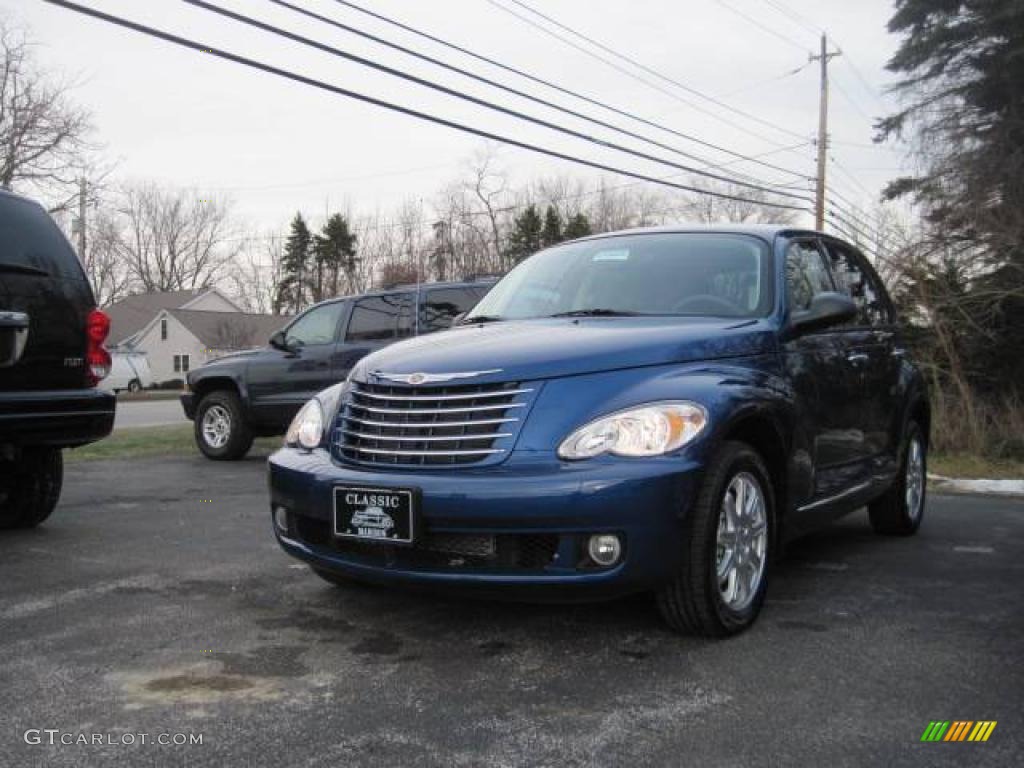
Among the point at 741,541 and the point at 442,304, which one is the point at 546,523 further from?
the point at 442,304

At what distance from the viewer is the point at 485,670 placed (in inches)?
127

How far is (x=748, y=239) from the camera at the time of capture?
458cm

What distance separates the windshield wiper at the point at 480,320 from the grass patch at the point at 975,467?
6.59 metres

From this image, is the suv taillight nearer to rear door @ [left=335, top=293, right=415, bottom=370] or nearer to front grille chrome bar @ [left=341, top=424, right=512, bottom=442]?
front grille chrome bar @ [left=341, top=424, right=512, bottom=442]

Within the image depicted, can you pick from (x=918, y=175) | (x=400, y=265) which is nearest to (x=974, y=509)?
(x=918, y=175)

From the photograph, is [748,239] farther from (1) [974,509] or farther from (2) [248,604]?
(1) [974,509]

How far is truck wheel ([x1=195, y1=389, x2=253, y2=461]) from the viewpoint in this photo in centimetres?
1027

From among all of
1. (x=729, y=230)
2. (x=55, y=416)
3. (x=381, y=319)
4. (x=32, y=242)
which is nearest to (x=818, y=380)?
(x=729, y=230)

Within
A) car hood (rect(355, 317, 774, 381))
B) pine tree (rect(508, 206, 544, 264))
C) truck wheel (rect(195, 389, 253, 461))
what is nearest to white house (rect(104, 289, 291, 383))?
pine tree (rect(508, 206, 544, 264))

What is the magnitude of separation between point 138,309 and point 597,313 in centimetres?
6913

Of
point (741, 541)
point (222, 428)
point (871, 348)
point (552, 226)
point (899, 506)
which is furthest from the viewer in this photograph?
point (552, 226)

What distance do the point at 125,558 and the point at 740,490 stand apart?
3.32m

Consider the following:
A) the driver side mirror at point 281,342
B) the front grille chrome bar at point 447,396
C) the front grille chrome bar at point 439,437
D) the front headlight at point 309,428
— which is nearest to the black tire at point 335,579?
the front headlight at point 309,428

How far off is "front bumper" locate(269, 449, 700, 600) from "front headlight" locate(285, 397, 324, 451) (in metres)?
0.65
